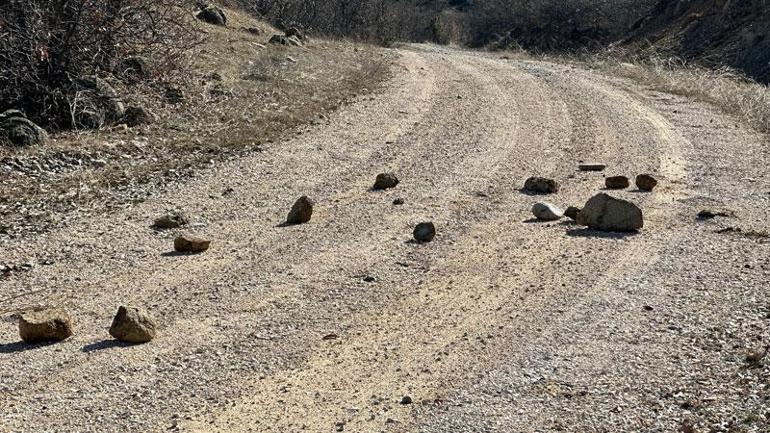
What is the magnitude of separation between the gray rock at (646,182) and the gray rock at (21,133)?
222 inches

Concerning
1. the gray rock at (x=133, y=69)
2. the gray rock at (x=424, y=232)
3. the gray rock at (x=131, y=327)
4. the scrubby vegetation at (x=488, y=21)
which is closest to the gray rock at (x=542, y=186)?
the gray rock at (x=424, y=232)

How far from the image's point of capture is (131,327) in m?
4.73

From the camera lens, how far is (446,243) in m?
→ 6.55

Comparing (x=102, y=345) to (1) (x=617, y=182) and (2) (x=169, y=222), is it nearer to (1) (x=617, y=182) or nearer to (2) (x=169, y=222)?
(2) (x=169, y=222)

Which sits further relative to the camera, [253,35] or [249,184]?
[253,35]

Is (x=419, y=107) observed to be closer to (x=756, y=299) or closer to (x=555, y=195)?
(x=555, y=195)

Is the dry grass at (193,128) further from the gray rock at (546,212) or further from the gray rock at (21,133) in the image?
the gray rock at (546,212)

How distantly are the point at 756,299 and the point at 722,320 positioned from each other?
0.44m

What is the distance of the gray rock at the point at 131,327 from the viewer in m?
4.74

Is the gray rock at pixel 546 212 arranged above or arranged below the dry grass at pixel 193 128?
above

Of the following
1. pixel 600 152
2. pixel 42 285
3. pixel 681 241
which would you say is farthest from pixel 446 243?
pixel 600 152

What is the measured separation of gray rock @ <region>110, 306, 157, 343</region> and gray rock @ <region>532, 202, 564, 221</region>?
3.42 meters

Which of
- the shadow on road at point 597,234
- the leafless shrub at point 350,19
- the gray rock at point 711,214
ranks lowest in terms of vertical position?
the leafless shrub at point 350,19

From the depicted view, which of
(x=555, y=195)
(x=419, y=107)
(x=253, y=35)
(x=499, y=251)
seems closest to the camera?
(x=499, y=251)
